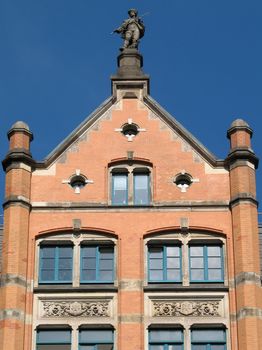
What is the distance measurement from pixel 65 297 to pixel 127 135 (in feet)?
23.0

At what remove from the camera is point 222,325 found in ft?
126

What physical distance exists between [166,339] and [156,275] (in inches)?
94.7

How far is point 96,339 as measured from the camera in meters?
38.1

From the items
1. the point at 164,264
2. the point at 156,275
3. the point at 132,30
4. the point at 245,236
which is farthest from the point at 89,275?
the point at 132,30

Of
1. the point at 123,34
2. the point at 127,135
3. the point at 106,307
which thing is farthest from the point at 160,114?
the point at 106,307

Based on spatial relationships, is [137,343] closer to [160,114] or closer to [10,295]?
[10,295]

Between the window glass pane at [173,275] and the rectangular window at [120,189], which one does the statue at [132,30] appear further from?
the window glass pane at [173,275]

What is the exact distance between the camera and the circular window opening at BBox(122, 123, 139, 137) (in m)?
42.9

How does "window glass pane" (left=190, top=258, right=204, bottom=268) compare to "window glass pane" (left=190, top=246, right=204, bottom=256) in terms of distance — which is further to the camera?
"window glass pane" (left=190, top=246, right=204, bottom=256)

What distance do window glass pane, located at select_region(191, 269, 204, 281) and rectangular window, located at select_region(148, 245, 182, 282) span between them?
1.42 feet

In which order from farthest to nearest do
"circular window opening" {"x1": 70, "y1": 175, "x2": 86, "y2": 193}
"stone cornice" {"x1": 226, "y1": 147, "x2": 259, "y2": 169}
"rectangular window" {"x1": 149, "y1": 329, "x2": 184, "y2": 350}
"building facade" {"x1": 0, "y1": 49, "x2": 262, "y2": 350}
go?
"circular window opening" {"x1": 70, "y1": 175, "x2": 86, "y2": 193}
"stone cornice" {"x1": 226, "y1": 147, "x2": 259, "y2": 169}
"building facade" {"x1": 0, "y1": 49, "x2": 262, "y2": 350}
"rectangular window" {"x1": 149, "y1": 329, "x2": 184, "y2": 350}

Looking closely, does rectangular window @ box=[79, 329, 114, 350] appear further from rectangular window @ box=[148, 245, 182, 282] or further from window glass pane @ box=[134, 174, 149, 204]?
window glass pane @ box=[134, 174, 149, 204]

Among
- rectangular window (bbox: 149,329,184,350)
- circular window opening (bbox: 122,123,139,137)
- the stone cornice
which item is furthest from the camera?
circular window opening (bbox: 122,123,139,137)

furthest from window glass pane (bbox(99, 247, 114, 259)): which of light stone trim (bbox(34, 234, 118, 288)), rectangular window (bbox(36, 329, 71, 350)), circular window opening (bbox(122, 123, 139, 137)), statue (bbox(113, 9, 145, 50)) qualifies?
statue (bbox(113, 9, 145, 50))
